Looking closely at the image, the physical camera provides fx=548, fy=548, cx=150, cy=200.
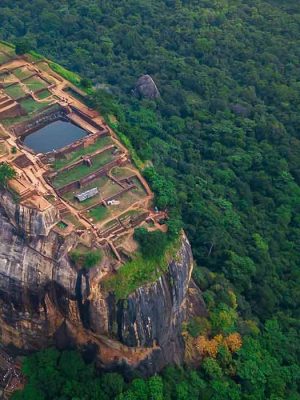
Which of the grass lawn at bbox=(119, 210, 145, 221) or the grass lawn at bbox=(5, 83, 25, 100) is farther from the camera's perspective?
the grass lawn at bbox=(5, 83, 25, 100)

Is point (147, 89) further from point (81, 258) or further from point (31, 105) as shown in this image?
point (81, 258)

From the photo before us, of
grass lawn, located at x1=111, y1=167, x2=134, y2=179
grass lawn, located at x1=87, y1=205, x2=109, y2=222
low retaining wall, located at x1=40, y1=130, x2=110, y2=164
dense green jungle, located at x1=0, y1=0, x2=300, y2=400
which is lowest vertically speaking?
dense green jungle, located at x1=0, y1=0, x2=300, y2=400

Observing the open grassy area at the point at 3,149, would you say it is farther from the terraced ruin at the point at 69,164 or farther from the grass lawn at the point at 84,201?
the grass lawn at the point at 84,201

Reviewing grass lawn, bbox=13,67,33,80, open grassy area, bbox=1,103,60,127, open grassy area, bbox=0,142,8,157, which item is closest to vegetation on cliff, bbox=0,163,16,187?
open grassy area, bbox=0,142,8,157

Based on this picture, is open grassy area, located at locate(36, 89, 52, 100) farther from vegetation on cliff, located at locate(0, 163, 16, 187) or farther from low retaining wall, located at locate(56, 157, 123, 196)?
vegetation on cliff, located at locate(0, 163, 16, 187)

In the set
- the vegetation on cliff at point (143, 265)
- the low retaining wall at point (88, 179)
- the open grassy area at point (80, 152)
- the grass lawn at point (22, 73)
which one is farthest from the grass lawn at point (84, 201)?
the grass lawn at point (22, 73)

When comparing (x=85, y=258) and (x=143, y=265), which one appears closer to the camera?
(x=85, y=258)

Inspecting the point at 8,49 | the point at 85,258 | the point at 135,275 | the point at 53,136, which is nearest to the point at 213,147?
the point at 53,136
